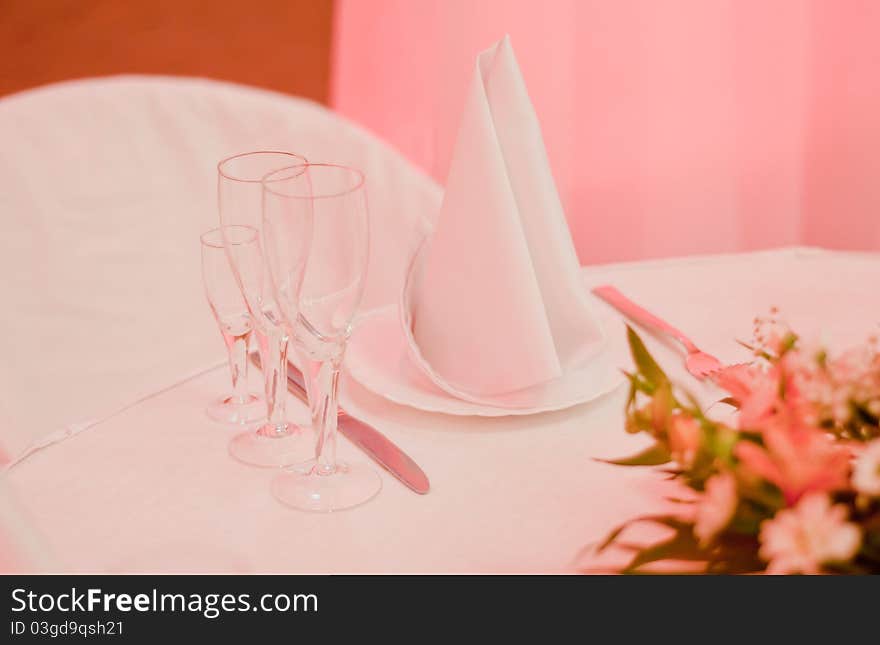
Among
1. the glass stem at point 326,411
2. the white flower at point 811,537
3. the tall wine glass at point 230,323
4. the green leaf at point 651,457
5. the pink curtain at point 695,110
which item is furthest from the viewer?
the pink curtain at point 695,110

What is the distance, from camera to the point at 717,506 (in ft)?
2.08

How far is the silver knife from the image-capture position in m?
0.89

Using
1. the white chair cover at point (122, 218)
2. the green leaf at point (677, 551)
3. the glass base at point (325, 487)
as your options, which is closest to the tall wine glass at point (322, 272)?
the glass base at point (325, 487)

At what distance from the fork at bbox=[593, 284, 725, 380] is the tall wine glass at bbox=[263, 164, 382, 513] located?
0.34m

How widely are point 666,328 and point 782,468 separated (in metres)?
0.53

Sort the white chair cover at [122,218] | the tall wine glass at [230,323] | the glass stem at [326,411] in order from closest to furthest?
the glass stem at [326,411]
the tall wine glass at [230,323]
the white chair cover at [122,218]

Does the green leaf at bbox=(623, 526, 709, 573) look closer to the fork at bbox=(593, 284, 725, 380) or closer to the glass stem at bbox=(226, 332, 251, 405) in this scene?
the fork at bbox=(593, 284, 725, 380)

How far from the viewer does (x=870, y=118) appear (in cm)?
236

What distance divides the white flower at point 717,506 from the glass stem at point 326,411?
305 millimetres

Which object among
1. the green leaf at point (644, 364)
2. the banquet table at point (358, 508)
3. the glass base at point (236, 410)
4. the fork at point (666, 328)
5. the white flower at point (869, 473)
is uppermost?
the green leaf at point (644, 364)

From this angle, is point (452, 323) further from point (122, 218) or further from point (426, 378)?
point (122, 218)

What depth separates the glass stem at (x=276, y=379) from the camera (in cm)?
93

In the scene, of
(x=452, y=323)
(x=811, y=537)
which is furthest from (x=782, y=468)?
(x=452, y=323)

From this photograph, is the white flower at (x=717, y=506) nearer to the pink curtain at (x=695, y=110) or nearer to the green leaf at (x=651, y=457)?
the green leaf at (x=651, y=457)
